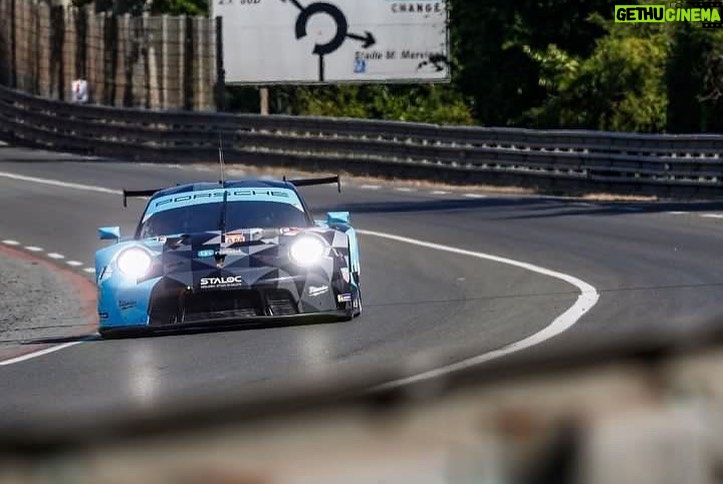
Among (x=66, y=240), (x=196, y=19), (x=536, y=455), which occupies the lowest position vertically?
(x=66, y=240)

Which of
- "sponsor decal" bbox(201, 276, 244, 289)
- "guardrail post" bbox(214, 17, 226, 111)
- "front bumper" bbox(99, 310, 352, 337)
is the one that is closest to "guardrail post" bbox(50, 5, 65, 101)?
"guardrail post" bbox(214, 17, 226, 111)

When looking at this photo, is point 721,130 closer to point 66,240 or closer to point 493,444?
point 66,240

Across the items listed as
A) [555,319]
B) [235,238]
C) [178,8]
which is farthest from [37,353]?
[178,8]

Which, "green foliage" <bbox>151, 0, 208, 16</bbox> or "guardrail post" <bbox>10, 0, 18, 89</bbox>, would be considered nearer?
"guardrail post" <bbox>10, 0, 18, 89</bbox>

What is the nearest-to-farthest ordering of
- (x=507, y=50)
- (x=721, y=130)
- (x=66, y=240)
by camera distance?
1. (x=66, y=240)
2. (x=721, y=130)
3. (x=507, y=50)

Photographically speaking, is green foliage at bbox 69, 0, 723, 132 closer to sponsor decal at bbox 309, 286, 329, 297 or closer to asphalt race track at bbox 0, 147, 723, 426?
asphalt race track at bbox 0, 147, 723, 426

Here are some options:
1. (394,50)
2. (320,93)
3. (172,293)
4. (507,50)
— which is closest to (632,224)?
(172,293)

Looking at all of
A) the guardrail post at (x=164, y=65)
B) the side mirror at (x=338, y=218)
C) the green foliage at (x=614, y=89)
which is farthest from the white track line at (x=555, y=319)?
the guardrail post at (x=164, y=65)

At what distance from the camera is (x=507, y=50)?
3803 centimetres

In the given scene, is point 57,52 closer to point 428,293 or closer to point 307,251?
point 428,293

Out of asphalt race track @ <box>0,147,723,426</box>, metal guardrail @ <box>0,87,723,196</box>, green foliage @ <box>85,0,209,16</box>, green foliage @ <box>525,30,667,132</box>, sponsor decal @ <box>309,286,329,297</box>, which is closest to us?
asphalt race track @ <box>0,147,723,426</box>

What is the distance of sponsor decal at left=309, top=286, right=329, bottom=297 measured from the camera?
1207cm

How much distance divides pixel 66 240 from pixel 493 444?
72.5ft

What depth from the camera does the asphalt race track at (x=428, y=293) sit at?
10.1 m
